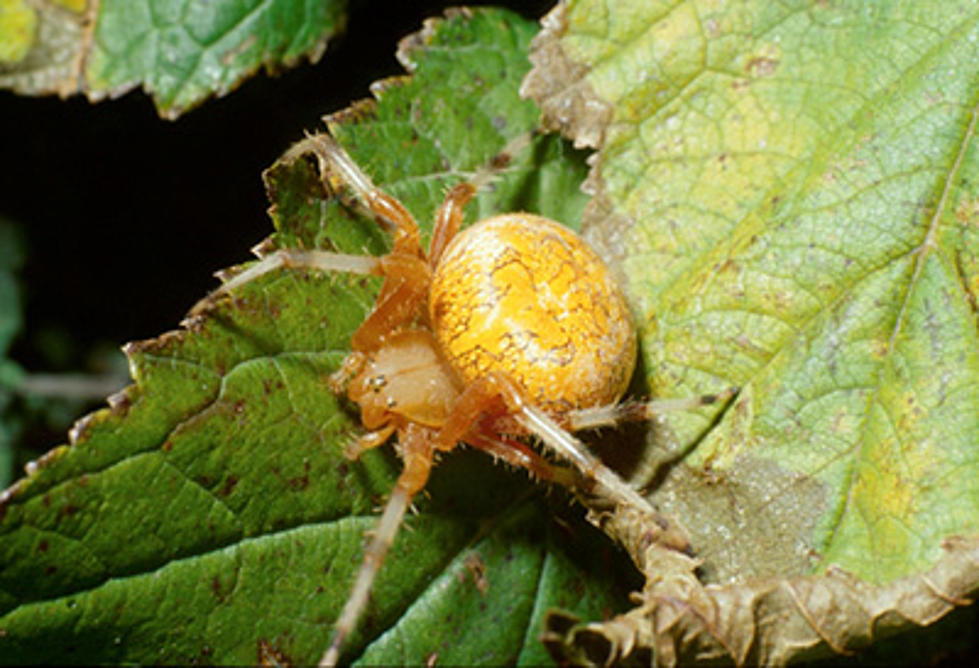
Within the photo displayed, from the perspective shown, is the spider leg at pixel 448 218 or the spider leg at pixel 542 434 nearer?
the spider leg at pixel 542 434

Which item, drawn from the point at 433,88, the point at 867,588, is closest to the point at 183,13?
the point at 433,88

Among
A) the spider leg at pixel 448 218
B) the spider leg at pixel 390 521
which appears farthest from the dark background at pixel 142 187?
the spider leg at pixel 390 521

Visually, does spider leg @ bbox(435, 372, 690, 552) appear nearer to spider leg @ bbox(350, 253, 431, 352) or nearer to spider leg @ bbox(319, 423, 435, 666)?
spider leg @ bbox(319, 423, 435, 666)

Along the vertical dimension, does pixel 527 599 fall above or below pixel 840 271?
below

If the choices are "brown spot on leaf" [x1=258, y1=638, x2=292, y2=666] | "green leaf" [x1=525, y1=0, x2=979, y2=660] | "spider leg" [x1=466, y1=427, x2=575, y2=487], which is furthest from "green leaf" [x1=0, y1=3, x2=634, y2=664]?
"green leaf" [x1=525, y1=0, x2=979, y2=660]

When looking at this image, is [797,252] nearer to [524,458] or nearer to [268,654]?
[524,458]

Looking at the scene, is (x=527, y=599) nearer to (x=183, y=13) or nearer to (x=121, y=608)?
(x=121, y=608)

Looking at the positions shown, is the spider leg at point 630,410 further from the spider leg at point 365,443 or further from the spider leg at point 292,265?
the spider leg at point 292,265

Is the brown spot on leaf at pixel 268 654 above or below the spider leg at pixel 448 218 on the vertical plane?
below
